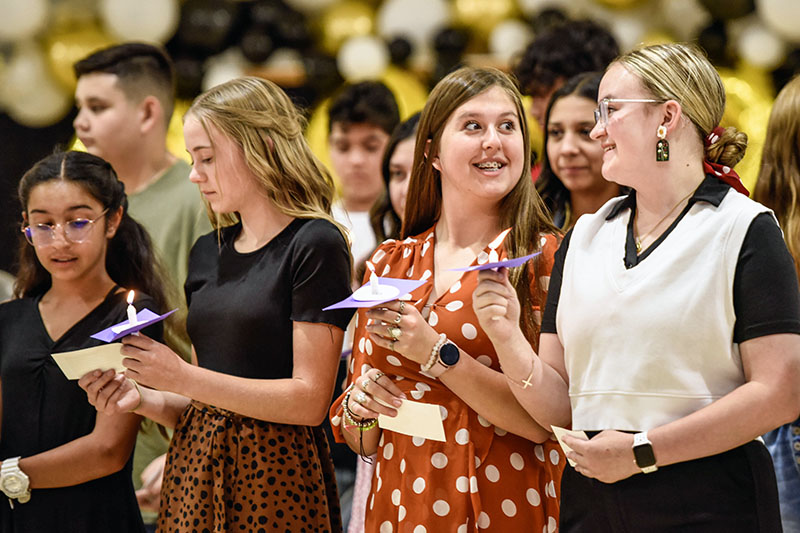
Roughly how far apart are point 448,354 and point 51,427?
1.09 meters

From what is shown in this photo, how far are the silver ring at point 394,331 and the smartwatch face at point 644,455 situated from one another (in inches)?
19.7

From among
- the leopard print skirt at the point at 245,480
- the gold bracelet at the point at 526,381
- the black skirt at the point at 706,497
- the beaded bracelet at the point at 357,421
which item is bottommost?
the leopard print skirt at the point at 245,480

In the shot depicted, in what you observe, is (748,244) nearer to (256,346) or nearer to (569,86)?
(256,346)

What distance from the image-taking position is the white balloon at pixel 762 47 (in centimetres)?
423

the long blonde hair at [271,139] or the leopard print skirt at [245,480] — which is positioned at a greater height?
the long blonde hair at [271,139]

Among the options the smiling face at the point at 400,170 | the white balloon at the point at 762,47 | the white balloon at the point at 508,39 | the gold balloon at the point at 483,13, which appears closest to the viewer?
the smiling face at the point at 400,170

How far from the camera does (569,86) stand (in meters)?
2.99

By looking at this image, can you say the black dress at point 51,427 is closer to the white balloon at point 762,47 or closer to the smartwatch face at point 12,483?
the smartwatch face at point 12,483

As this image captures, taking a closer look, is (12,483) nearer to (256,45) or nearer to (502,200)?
(502,200)

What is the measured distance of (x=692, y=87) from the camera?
1828mm

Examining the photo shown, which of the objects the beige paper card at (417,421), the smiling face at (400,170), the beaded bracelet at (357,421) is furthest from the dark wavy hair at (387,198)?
the beige paper card at (417,421)

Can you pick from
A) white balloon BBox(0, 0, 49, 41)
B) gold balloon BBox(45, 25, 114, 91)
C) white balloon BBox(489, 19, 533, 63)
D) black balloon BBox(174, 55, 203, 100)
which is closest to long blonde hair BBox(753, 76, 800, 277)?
white balloon BBox(489, 19, 533, 63)

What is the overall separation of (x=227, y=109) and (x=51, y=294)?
2.32 ft

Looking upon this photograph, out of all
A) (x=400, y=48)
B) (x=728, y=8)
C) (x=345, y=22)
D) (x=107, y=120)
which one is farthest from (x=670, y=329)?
(x=345, y=22)
